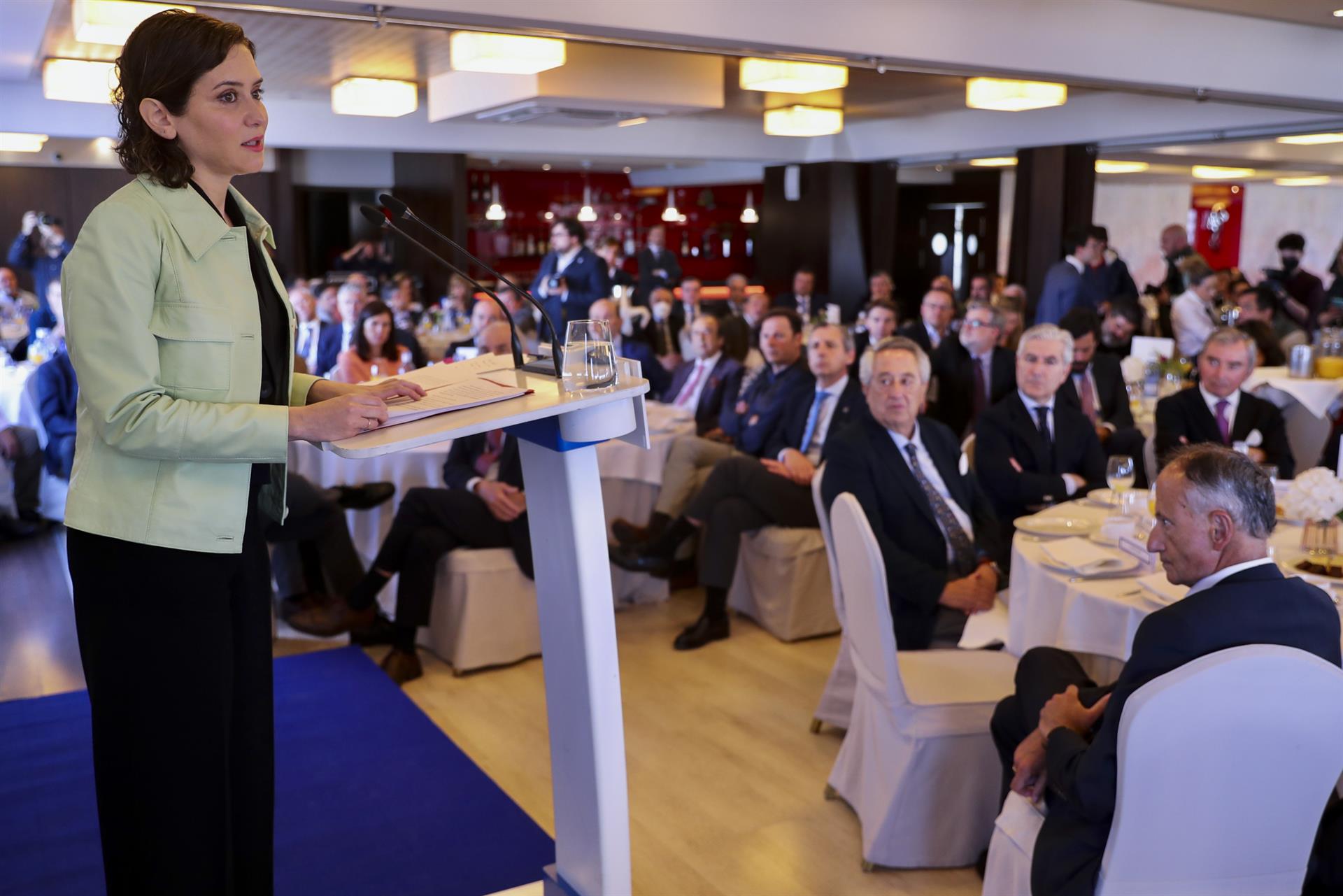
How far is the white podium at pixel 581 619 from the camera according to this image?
1.87 metres

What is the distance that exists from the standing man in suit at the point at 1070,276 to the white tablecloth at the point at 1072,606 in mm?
6529

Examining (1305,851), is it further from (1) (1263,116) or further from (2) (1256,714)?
(1) (1263,116)

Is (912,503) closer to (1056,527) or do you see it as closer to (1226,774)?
(1056,527)

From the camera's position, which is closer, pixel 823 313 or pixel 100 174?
pixel 823 313

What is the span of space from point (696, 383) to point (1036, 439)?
2546 mm

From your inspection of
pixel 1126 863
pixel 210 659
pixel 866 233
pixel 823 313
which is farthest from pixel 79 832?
pixel 866 233

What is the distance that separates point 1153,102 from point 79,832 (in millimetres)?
10303

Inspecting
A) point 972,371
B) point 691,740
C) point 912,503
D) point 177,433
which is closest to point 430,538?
point 691,740

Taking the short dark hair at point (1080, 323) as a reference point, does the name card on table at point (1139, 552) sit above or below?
below

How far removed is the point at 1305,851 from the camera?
2004 mm

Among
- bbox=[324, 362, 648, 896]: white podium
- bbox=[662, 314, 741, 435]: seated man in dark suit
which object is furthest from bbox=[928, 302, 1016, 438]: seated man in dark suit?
bbox=[324, 362, 648, 896]: white podium

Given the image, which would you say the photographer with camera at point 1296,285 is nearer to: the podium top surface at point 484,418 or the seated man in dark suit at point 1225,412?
the seated man in dark suit at point 1225,412

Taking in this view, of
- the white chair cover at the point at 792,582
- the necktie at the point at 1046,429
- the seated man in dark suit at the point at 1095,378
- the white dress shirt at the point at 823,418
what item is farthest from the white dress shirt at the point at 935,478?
the seated man in dark suit at the point at 1095,378

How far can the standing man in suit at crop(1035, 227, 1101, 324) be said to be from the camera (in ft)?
32.1
